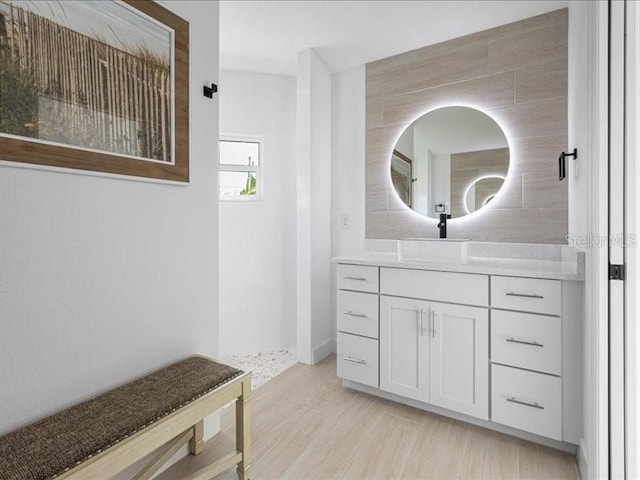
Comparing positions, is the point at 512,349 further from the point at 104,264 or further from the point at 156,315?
the point at 104,264

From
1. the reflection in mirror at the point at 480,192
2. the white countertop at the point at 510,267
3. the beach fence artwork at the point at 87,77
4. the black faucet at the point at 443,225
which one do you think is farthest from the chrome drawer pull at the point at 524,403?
the beach fence artwork at the point at 87,77

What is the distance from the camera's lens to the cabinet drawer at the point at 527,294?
1.66 metres

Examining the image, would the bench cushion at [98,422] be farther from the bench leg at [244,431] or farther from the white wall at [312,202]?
the white wall at [312,202]

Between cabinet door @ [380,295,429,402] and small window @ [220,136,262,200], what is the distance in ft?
5.29

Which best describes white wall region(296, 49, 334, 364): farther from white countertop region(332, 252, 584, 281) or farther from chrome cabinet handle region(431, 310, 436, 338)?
chrome cabinet handle region(431, 310, 436, 338)

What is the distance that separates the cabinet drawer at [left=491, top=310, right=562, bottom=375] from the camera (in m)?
1.66

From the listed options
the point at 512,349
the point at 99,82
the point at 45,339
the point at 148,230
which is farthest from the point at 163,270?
the point at 512,349

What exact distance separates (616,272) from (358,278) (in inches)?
51.3

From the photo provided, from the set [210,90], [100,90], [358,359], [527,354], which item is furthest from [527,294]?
[100,90]

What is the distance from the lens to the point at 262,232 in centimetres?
310

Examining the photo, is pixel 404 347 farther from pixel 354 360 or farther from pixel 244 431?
pixel 244 431

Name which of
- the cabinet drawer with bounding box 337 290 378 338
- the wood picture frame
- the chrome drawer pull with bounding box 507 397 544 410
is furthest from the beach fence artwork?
the chrome drawer pull with bounding box 507 397 544 410

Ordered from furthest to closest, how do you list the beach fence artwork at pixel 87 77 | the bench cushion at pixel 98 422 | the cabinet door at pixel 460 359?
the cabinet door at pixel 460 359
the beach fence artwork at pixel 87 77
the bench cushion at pixel 98 422

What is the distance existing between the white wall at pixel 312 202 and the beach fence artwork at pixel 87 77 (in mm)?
1352
